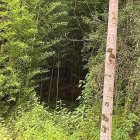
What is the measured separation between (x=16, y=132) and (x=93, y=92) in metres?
1.89

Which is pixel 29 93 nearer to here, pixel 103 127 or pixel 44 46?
pixel 44 46

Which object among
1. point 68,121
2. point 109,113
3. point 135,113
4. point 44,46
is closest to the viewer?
point 109,113

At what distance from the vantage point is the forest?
24.5 ft

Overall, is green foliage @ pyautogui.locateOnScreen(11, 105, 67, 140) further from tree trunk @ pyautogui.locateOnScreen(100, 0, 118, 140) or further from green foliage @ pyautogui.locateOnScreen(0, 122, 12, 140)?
tree trunk @ pyautogui.locateOnScreen(100, 0, 118, 140)

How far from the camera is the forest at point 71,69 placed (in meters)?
7.46

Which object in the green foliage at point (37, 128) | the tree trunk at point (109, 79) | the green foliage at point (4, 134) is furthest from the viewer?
the green foliage at point (4, 134)

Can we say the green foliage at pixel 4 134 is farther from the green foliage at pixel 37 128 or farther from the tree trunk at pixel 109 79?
the tree trunk at pixel 109 79

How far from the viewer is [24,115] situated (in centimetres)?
881

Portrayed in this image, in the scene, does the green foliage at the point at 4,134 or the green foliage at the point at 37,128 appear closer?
the green foliage at the point at 37,128

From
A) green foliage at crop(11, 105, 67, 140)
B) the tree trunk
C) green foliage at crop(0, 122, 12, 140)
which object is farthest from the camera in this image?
green foliage at crop(0, 122, 12, 140)

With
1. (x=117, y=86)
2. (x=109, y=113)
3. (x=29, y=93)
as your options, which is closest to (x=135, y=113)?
(x=117, y=86)

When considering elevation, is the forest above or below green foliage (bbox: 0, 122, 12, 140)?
above

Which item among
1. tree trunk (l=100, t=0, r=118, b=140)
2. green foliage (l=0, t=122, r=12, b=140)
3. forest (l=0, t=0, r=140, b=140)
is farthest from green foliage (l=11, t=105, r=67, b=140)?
tree trunk (l=100, t=0, r=118, b=140)

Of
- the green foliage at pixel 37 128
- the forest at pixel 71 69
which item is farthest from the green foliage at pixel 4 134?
the green foliage at pixel 37 128
